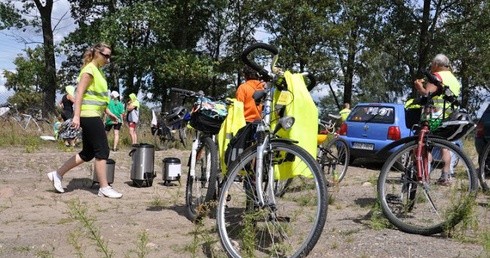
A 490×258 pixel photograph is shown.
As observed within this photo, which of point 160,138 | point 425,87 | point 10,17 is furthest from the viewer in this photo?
point 10,17

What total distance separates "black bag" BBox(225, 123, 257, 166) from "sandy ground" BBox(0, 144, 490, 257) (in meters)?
0.67

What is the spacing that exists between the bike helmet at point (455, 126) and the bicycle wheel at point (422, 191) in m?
0.37

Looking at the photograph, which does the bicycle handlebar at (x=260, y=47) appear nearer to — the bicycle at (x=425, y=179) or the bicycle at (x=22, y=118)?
the bicycle at (x=425, y=179)

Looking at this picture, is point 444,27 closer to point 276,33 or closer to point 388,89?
point 276,33

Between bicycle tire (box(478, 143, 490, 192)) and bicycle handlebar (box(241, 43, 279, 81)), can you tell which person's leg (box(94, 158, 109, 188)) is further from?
bicycle tire (box(478, 143, 490, 192))

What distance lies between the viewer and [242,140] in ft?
14.0

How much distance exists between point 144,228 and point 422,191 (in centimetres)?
249

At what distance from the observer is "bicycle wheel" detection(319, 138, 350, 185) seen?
28.0 ft

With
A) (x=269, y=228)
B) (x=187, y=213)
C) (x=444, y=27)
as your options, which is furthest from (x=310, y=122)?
(x=444, y=27)

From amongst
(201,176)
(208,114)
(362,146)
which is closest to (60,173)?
(201,176)

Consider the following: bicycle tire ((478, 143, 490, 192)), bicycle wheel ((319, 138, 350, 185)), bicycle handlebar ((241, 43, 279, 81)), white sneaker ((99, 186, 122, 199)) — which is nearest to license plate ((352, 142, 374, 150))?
bicycle wheel ((319, 138, 350, 185))

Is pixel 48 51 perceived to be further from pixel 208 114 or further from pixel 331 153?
pixel 208 114

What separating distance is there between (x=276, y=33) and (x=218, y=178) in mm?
27295

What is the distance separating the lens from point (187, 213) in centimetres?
545
